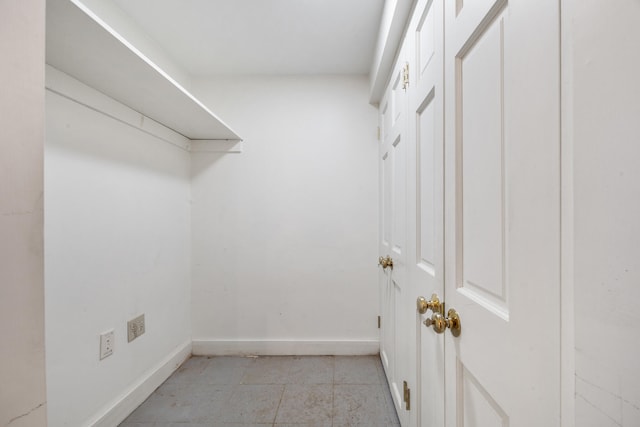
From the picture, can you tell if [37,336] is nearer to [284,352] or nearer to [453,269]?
[453,269]

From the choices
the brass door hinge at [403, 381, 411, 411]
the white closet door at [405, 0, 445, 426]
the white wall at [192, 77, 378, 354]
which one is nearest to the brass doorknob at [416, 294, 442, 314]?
the white closet door at [405, 0, 445, 426]

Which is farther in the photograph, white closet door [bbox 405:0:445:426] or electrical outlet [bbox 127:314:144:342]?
electrical outlet [bbox 127:314:144:342]

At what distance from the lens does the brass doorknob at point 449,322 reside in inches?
27.5

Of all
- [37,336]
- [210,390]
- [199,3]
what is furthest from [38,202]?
[210,390]

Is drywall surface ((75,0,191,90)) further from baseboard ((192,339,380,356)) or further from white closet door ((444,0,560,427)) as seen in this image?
baseboard ((192,339,380,356))

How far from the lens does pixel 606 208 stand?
12.3 inches

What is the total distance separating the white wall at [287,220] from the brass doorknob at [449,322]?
1.38 meters

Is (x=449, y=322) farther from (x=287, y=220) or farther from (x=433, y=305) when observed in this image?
(x=287, y=220)

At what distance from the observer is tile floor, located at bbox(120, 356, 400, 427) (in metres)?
1.47

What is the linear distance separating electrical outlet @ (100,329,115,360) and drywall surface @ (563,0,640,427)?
1.77 metres

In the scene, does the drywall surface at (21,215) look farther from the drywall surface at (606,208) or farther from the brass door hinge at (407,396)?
the brass door hinge at (407,396)

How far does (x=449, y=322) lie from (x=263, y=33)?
1.83 meters

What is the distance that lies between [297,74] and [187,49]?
77 cm

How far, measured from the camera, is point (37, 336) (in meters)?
0.52
